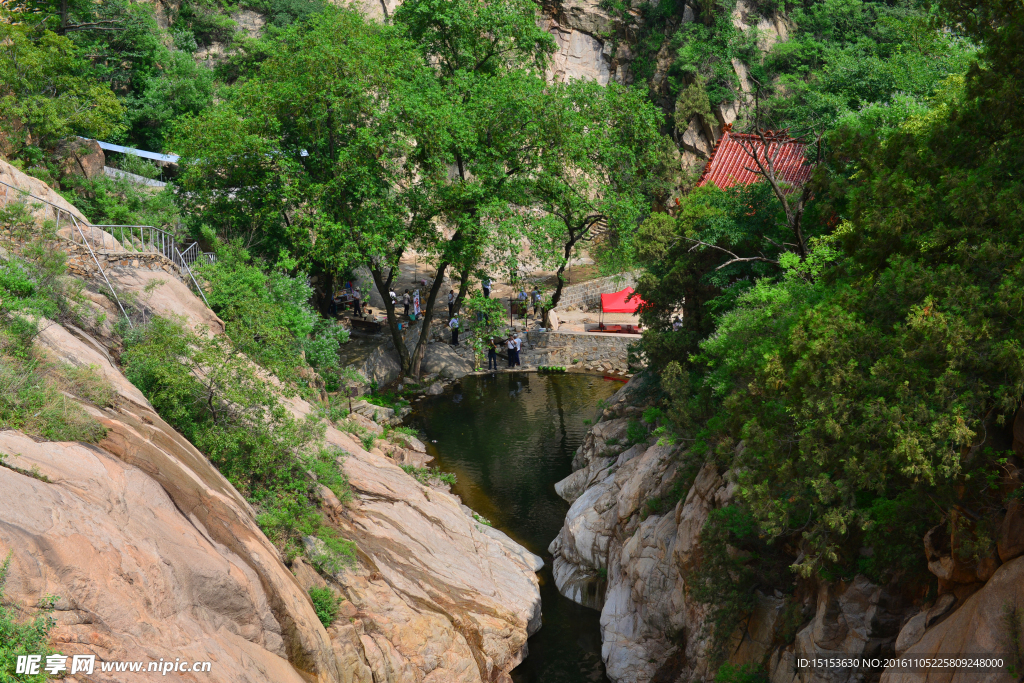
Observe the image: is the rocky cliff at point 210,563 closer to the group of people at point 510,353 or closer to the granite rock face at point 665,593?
the granite rock face at point 665,593

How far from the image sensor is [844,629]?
1092cm

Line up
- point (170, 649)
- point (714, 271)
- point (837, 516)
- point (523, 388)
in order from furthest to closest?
point (523, 388), point (714, 271), point (837, 516), point (170, 649)

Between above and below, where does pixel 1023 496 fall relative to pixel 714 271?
above

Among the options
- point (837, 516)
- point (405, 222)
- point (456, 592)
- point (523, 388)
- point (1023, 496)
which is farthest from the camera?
point (523, 388)

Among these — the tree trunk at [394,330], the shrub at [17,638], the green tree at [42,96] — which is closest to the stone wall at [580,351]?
the tree trunk at [394,330]

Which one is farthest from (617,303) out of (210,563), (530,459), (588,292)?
(210,563)

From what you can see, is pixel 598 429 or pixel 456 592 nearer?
pixel 456 592

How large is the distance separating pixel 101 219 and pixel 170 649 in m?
21.1

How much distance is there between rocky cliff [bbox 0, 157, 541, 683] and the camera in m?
7.63

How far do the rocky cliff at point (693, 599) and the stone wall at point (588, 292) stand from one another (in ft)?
49.6

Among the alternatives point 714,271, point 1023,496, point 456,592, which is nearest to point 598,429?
point 714,271

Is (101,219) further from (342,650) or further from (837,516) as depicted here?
(837,516)

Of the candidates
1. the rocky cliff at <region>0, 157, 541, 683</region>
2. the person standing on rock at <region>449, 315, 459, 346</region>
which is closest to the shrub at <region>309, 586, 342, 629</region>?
the rocky cliff at <region>0, 157, 541, 683</region>

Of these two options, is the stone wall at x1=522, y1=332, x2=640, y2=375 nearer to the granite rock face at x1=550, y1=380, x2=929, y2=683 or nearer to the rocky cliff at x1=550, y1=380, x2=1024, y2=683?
the rocky cliff at x1=550, y1=380, x2=1024, y2=683
